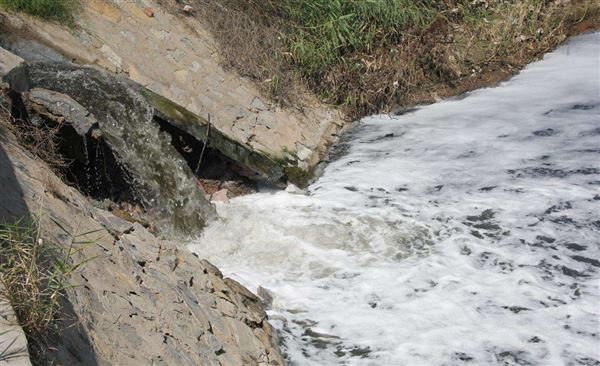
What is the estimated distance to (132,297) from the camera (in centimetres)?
375

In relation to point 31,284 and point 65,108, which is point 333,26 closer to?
point 65,108

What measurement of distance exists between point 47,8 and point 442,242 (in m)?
3.94

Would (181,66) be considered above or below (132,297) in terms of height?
below

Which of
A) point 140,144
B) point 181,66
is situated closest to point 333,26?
point 181,66

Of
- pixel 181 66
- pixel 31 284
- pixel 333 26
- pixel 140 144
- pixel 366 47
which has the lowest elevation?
pixel 140 144

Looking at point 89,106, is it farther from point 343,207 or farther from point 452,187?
point 452,187

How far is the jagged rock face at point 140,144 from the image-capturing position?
5.78 metres

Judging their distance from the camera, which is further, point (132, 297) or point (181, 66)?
point (181, 66)

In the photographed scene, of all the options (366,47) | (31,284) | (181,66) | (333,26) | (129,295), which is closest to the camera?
(31,284)

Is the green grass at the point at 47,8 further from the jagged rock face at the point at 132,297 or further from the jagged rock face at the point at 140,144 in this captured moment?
the jagged rock face at the point at 132,297

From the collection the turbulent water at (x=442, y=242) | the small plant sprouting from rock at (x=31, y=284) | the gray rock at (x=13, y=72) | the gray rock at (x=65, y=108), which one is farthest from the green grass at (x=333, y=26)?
the small plant sprouting from rock at (x=31, y=284)

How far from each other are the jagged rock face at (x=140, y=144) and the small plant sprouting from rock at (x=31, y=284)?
8.56 feet

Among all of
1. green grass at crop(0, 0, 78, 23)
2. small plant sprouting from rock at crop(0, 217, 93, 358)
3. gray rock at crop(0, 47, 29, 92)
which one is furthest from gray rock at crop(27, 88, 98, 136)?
small plant sprouting from rock at crop(0, 217, 93, 358)

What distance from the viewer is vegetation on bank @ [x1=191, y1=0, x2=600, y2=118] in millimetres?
7824
